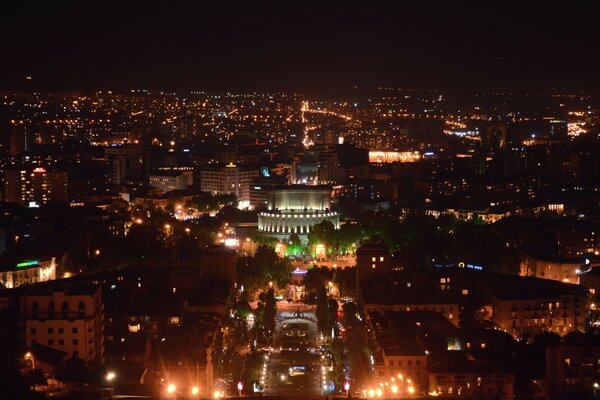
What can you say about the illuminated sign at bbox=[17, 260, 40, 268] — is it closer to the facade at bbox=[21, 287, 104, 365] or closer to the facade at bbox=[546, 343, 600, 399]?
the facade at bbox=[21, 287, 104, 365]

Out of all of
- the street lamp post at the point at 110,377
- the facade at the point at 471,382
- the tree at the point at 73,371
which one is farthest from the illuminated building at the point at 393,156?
the tree at the point at 73,371

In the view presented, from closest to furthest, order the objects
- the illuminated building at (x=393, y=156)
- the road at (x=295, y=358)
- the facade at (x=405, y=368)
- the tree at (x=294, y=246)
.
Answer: the facade at (x=405, y=368)
the road at (x=295, y=358)
the tree at (x=294, y=246)
the illuminated building at (x=393, y=156)

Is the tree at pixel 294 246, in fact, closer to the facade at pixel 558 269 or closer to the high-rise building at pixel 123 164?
the facade at pixel 558 269

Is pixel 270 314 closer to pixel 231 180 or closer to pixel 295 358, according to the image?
pixel 295 358

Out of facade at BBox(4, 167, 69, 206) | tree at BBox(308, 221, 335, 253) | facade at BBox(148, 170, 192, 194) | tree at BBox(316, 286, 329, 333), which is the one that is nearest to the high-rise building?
facade at BBox(148, 170, 192, 194)

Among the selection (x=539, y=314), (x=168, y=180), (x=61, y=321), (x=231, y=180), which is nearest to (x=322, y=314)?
(x=539, y=314)
